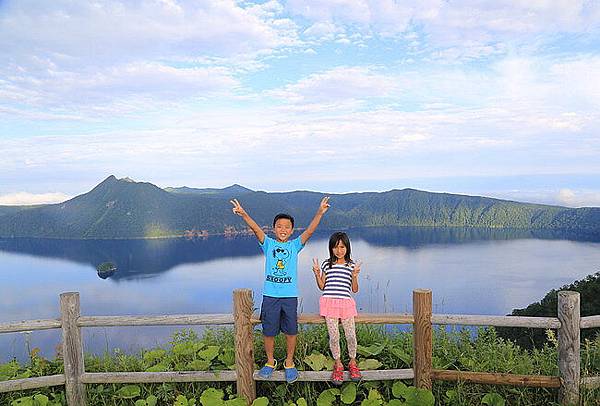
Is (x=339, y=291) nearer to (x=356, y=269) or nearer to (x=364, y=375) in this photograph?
(x=356, y=269)

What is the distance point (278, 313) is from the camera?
189 inches

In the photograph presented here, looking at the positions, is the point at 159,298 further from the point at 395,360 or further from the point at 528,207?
the point at 528,207

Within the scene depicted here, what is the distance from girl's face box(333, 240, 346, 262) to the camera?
4789mm

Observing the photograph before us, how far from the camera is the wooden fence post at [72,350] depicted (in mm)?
5070

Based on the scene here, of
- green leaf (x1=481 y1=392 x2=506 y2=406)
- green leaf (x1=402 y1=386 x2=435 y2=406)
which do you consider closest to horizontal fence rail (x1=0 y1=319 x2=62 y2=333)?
green leaf (x1=402 y1=386 x2=435 y2=406)

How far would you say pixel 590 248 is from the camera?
110688mm

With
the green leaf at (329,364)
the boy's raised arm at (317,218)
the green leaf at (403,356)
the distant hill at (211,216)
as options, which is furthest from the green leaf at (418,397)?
the distant hill at (211,216)

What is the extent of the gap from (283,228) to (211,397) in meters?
1.87

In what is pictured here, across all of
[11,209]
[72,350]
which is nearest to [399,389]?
[72,350]

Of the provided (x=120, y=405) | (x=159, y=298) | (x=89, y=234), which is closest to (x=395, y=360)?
(x=120, y=405)

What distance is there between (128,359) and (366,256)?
3779 inches

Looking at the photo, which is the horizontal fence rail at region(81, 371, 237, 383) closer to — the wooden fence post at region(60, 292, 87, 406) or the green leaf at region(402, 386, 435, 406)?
the wooden fence post at region(60, 292, 87, 406)

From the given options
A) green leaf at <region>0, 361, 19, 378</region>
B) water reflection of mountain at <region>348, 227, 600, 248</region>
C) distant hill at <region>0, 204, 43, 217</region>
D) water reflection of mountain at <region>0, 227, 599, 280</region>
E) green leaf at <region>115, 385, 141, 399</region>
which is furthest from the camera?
distant hill at <region>0, 204, 43, 217</region>

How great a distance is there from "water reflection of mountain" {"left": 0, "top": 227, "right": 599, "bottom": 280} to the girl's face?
3591 inches
